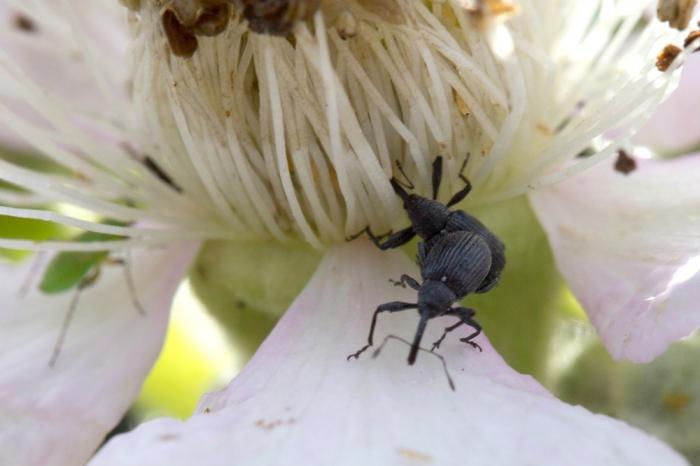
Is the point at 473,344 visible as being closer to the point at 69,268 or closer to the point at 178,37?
the point at 178,37

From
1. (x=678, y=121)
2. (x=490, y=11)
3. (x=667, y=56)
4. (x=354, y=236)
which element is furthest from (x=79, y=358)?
(x=678, y=121)

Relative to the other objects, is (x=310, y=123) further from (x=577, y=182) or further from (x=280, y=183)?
(x=577, y=182)

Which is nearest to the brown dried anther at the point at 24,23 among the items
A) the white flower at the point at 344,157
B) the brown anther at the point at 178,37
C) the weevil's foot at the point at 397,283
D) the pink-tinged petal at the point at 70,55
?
the pink-tinged petal at the point at 70,55

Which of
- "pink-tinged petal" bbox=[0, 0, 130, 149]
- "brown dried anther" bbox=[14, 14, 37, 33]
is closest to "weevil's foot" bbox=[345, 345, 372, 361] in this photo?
"pink-tinged petal" bbox=[0, 0, 130, 149]

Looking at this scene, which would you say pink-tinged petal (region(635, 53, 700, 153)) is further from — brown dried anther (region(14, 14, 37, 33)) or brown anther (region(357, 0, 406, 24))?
brown dried anther (region(14, 14, 37, 33))

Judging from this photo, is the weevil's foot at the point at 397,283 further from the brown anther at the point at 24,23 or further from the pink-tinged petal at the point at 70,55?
the brown anther at the point at 24,23

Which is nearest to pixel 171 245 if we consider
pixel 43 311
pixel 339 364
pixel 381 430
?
pixel 43 311
